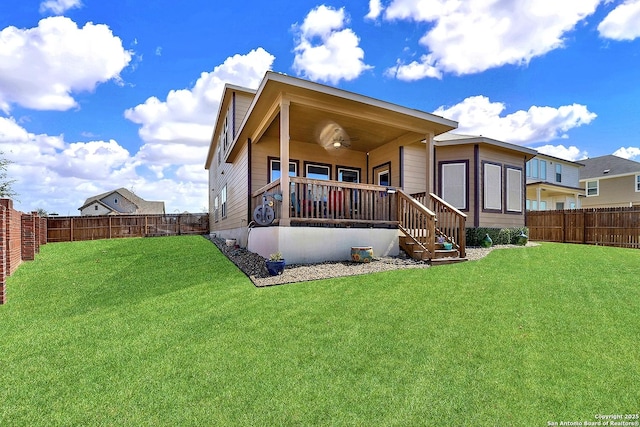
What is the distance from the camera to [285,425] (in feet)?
6.37

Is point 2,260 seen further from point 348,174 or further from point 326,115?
point 348,174

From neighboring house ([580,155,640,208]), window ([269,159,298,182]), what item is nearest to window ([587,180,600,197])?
neighboring house ([580,155,640,208])

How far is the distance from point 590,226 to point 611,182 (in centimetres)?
1600

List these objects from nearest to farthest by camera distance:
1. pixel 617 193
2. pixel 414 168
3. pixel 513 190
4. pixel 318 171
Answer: pixel 318 171 → pixel 414 168 → pixel 513 190 → pixel 617 193

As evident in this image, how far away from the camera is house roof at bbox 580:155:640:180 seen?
22.6m

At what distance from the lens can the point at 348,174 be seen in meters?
11.3

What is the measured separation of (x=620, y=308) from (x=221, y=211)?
14.0 m

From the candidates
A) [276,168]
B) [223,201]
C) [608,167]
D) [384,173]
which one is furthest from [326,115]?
[608,167]

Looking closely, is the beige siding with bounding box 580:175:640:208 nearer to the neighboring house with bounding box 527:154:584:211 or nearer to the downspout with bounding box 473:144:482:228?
the neighboring house with bounding box 527:154:584:211

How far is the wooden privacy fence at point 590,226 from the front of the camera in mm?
11452

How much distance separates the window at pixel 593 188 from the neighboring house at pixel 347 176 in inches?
702

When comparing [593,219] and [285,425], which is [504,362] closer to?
[285,425]

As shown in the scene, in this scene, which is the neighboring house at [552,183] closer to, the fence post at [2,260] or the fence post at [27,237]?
the fence post at [2,260]

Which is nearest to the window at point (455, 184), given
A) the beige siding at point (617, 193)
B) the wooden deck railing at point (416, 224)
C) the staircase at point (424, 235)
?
the staircase at point (424, 235)
